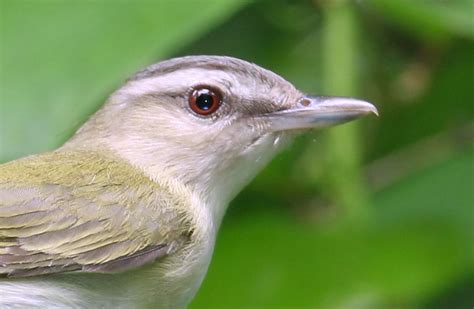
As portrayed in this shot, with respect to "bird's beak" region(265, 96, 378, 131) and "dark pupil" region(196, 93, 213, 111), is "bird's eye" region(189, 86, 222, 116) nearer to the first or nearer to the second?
"dark pupil" region(196, 93, 213, 111)

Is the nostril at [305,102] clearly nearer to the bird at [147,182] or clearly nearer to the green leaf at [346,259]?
the bird at [147,182]

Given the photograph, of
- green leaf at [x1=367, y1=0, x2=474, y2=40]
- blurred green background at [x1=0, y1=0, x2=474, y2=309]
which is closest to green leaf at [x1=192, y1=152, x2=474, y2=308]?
blurred green background at [x1=0, y1=0, x2=474, y2=309]

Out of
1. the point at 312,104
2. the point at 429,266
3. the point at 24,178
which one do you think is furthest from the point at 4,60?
the point at 429,266

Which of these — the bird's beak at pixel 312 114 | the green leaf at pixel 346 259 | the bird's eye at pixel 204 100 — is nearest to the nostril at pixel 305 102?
the bird's beak at pixel 312 114

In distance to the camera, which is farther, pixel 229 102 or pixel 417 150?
pixel 417 150

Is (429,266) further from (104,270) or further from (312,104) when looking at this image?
(104,270)

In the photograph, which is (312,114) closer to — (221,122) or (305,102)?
(305,102)

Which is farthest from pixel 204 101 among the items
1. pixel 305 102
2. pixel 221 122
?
pixel 305 102
